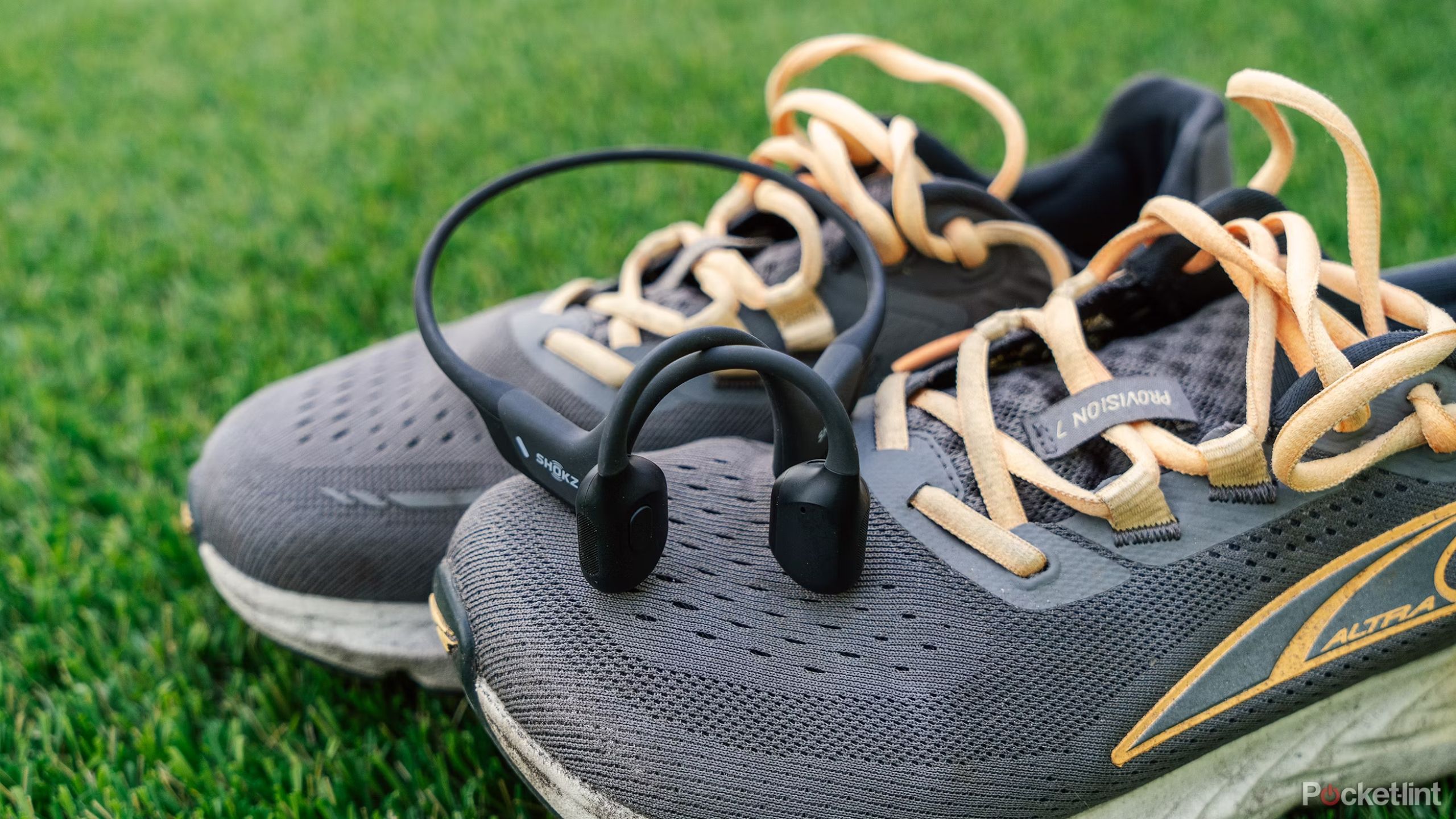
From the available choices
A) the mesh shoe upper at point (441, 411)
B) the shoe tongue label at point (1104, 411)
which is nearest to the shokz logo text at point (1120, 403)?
the shoe tongue label at point (1104, 411)

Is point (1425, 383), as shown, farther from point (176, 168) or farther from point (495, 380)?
point (176, 168)

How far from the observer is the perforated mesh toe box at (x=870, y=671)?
2.55 ft

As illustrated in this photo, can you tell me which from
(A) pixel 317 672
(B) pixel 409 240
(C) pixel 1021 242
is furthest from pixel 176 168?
(C) pixel 1021 242

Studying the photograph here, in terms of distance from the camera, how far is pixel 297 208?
2221mm

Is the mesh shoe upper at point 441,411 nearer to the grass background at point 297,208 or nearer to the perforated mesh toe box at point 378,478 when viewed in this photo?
the perforated mesh toe box at point 378,478

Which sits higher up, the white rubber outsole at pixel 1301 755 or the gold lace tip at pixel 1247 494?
the gold lace tip at pixel 1247 494

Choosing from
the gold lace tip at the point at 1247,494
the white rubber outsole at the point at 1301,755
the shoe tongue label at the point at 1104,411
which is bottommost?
the white rubber outsole at the point at 1301,755

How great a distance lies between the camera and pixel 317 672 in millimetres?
1134

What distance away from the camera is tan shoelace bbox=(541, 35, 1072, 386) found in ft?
3.63

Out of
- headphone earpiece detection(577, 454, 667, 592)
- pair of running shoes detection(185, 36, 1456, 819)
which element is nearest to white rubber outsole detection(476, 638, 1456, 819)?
pair of running shoes detection(185, 36, 1456, 819)

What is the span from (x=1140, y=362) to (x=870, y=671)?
1.27ft

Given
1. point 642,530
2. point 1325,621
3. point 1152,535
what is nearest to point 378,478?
point 642,530

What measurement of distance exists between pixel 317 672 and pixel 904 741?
67 cm

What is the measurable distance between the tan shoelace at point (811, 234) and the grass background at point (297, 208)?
449 mm
